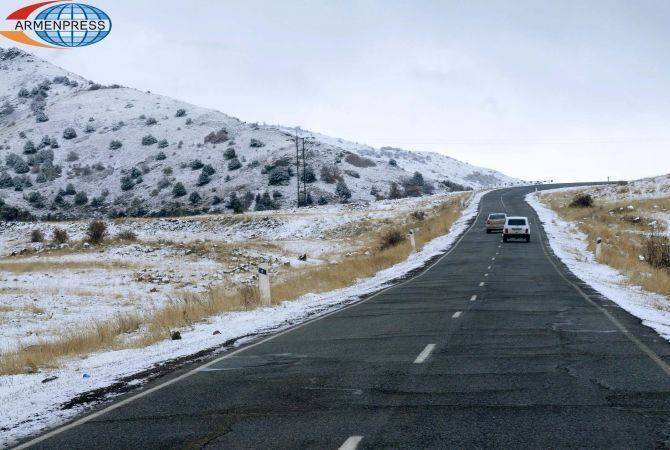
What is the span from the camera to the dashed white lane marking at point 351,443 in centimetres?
612

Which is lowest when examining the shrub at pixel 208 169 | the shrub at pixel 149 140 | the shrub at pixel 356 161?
the shrub at pixel 208 169

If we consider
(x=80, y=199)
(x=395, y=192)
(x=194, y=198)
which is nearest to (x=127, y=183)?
(x=80, y=199)

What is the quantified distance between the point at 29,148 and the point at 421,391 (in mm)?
94680

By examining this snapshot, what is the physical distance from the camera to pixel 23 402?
9.05 meters

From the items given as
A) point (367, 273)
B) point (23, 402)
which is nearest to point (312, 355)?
point (23, 402)

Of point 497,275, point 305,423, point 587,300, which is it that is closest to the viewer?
point 305,423

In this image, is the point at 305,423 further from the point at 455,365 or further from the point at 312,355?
the point at 312,355

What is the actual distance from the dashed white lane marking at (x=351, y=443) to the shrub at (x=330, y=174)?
82.4 meters

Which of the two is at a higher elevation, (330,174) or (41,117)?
(41,117)

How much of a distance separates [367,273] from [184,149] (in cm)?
6719

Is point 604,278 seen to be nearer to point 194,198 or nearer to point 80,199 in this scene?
point 194,198

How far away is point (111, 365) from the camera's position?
11852 millimetres

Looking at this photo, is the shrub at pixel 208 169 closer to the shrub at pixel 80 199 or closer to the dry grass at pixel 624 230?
the shrub at pixel 80 199

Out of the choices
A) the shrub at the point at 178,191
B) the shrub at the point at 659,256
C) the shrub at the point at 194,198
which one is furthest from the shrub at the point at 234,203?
the shrub at the point at 659,256
